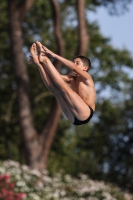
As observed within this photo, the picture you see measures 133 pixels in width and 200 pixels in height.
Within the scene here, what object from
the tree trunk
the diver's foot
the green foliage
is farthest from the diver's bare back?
the tree trunk

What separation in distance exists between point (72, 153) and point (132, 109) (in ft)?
31.9

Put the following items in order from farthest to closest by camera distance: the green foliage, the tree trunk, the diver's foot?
1. the tree trunk
2. the green foliage
3. the diver's foot

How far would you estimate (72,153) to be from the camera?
37406 millimetres

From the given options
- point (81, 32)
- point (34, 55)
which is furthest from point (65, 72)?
point (34, 55)

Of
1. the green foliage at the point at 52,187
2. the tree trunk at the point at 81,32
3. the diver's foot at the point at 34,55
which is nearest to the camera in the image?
the diver's foot at the point at 34,55

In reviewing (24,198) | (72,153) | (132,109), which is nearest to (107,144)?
(132,109)

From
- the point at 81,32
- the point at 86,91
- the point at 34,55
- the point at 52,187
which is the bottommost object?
the point at 86,91

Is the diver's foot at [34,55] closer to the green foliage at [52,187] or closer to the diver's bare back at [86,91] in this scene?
the diver's bare back at [86,91]

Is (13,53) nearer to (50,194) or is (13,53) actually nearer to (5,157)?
(50,194)

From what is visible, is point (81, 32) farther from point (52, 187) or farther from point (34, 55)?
point (34, 55)

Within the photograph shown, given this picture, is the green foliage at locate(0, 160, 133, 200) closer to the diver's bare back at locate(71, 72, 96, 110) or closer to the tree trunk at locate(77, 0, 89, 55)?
the tree trunk at locate(77, 0, 89, 55)

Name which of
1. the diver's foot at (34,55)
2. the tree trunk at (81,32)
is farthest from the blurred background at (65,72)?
the diver's foot at (34,55)

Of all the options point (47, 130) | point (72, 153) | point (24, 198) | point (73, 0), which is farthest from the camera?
point (72, 153)

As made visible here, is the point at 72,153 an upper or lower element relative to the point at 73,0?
upper
